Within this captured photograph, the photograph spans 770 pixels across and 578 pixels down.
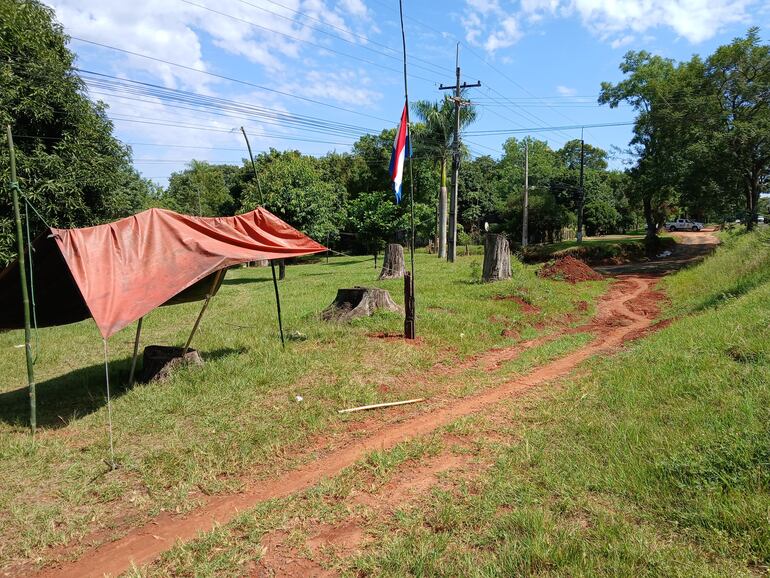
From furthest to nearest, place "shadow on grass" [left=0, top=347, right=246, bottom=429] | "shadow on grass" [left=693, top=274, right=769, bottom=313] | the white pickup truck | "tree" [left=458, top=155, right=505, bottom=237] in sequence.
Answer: the white pickup truck → "tree" [left=458, top=155, right=505, bottom=237] → "shadow on grass" [left=693, top=274, right=769, bottom=313] → "shadow on grass" [left=0, top=347, right=246, bottom=429]

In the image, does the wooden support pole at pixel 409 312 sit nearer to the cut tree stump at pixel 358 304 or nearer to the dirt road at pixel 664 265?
the cut tree stump at pixel 358 304

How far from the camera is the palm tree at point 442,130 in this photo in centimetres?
2839

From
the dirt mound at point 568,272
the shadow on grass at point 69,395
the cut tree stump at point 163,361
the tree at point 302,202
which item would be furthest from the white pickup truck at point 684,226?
the cut tree stump at point 163,361

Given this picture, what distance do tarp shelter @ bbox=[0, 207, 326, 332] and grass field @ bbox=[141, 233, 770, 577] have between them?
2.97m

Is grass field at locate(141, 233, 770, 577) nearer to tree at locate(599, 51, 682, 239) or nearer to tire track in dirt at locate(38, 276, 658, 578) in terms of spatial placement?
tire track in dirt at locate(38, 276, 658, 578)

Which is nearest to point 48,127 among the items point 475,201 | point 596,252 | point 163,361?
point 163,361

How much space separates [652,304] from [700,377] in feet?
30.7

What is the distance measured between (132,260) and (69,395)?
250 cm

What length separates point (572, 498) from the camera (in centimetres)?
358

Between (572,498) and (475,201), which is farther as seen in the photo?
(475,201)

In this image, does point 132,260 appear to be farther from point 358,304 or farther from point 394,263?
point 394,263

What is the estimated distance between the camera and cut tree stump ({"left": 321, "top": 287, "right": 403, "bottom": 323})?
981 centimetres

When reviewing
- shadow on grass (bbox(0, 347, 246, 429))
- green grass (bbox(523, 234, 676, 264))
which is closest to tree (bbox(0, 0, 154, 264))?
shadow on grass (bbox(0, 347, 246, 429))

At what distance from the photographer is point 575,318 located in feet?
38.3
